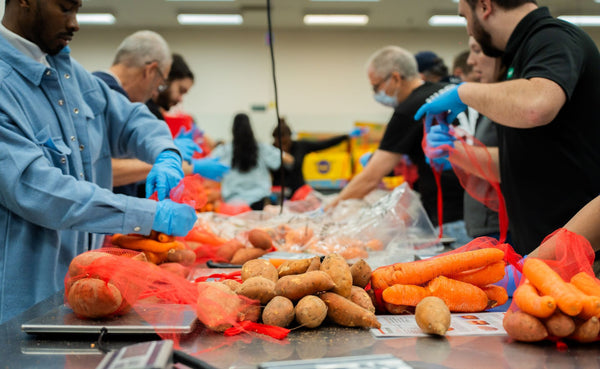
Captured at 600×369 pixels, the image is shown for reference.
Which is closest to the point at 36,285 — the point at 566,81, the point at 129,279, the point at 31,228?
the point at 31,228

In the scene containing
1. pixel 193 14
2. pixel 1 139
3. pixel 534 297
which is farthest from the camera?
pixel 193 14

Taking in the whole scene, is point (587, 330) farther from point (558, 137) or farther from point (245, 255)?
point (245, 255)

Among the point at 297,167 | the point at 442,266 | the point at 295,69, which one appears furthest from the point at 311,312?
the point at 295,69

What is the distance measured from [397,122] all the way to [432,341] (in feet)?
6.35

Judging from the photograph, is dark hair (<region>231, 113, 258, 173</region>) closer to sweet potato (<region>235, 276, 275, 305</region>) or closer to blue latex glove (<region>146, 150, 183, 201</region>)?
blue latex glove (<region>146, 150, 183, 201</region>)

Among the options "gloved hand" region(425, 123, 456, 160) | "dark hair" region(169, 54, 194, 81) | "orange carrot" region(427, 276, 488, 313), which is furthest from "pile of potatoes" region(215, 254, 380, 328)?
"dark hair" region(169, 54, 194, 81)

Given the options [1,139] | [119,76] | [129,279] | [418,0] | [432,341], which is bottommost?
[432,341]

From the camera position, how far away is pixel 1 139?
135 cm

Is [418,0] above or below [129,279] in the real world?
Answer: above

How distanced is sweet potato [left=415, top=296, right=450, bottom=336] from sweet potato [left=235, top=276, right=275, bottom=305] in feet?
0.98

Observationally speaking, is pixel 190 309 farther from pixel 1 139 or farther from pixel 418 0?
pixel 418 0

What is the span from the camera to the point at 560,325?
0.88 m

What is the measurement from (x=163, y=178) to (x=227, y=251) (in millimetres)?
348

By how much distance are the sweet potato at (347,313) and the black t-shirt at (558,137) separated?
913 millimetres
